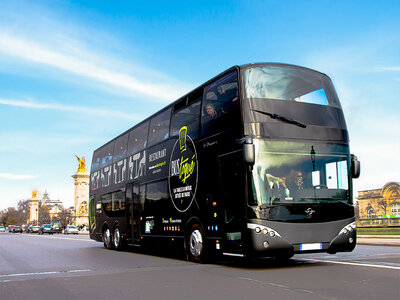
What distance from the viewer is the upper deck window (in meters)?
10.1

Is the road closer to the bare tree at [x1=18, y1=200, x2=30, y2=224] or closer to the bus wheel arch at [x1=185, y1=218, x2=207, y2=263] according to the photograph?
the bus wheel arch at [x1=185, y1=218, x2=207, y2=263]

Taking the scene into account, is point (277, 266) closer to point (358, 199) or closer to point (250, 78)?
point (250, 78)

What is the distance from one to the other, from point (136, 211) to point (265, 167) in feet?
24.4

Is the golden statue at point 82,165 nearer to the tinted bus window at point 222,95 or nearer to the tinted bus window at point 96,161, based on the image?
the tinted bus window at point 96,161

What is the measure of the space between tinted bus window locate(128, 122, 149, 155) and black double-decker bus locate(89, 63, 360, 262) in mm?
3309

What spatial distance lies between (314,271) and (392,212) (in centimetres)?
9180

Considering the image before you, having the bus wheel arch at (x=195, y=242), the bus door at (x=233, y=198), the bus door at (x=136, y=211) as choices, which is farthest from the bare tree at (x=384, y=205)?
the bus door at (x=233, y=198)

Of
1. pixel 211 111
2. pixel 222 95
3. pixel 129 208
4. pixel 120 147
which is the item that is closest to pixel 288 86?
pixel 222 95

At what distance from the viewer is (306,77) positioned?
10.8m

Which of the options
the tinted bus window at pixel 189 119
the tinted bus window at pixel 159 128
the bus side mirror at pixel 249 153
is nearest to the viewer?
the bus side mirror at pixel 249 153

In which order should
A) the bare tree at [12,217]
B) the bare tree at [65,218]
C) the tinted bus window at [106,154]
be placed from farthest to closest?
1. the bare tree at [12,217]
2. the bare tree at [65,218]
3. the tinted bus window at [106,154]

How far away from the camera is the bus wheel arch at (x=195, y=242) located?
11234mm

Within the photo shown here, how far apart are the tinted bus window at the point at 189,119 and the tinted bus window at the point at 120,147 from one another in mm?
4548

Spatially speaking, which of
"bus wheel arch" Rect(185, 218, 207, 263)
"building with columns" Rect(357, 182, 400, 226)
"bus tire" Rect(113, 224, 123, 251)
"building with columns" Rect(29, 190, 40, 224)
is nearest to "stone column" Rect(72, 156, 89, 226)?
"building with columns" Rect(357, 182, 400, 226)
